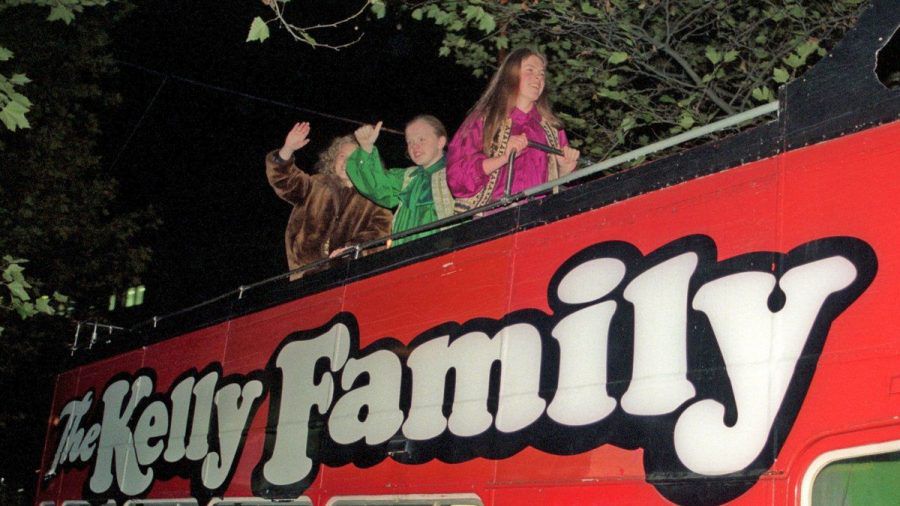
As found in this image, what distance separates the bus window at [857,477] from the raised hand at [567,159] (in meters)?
3.25

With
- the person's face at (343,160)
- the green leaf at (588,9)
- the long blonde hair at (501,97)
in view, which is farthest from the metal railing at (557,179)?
the green leaf at (588,9)

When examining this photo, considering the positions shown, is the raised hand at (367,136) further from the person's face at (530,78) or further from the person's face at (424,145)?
the person's face at (530,78)

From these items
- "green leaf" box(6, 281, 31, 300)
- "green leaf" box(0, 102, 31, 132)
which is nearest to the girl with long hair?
"green leaf" box(0, 102, 31, 132)

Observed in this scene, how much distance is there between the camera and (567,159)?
5.84 meters

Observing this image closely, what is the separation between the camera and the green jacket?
20.9 feet

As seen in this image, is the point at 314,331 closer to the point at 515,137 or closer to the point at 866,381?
the point at 515,137

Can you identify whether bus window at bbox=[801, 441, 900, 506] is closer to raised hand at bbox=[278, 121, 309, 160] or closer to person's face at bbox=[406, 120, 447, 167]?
person's face at bbox=[406, 120, 447, 167]

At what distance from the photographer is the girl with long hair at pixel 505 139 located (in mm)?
5773

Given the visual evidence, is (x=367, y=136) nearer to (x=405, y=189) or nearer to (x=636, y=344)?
(x=405, y=189)

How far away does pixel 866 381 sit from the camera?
2656mm

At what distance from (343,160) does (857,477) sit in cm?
570

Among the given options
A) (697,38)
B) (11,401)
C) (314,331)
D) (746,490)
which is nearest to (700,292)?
(746,490)

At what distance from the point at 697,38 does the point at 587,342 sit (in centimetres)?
809

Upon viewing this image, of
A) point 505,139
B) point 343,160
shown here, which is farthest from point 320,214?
point 505,139
